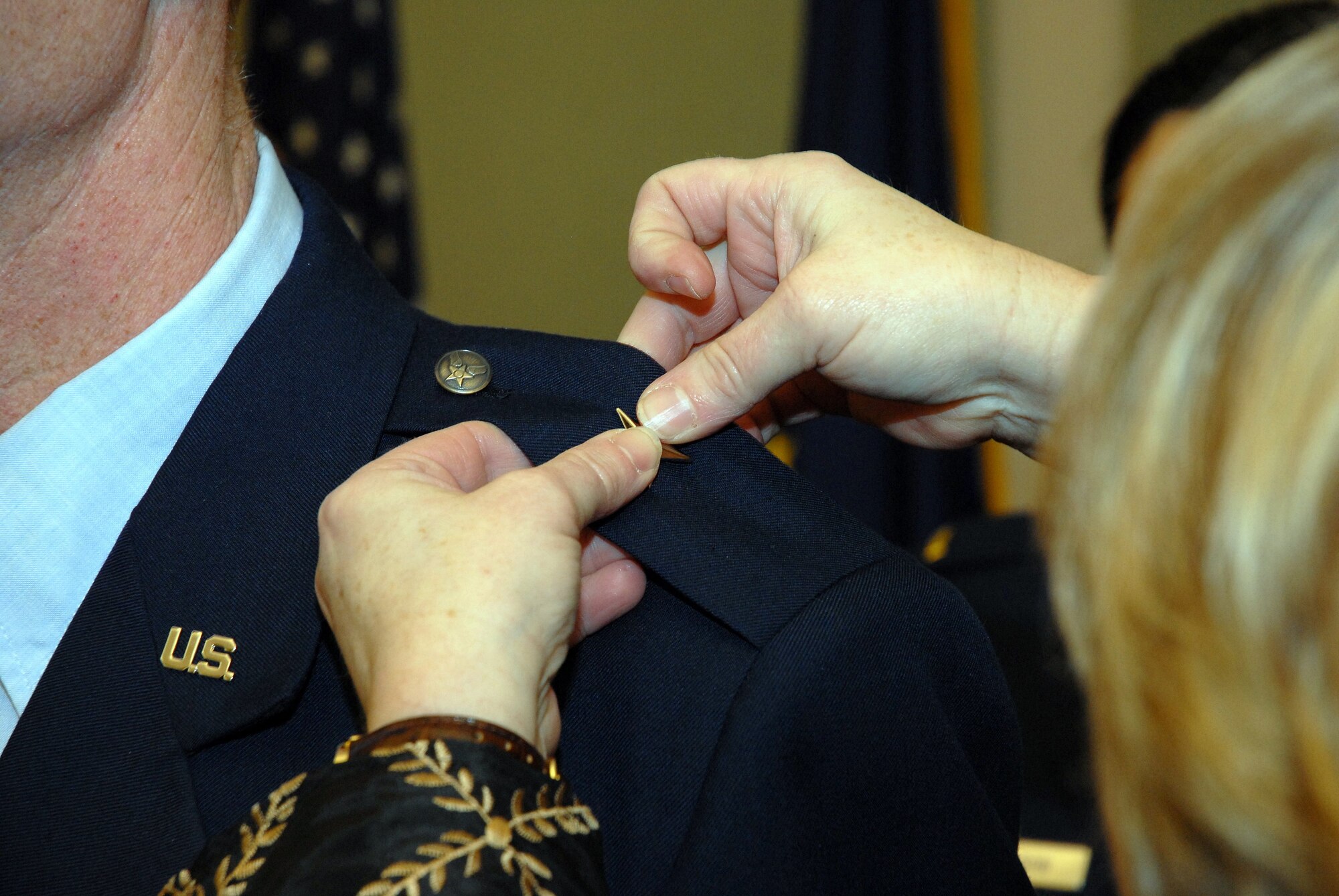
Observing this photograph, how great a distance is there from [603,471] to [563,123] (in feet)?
8.90

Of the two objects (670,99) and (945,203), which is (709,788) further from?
(670,99)

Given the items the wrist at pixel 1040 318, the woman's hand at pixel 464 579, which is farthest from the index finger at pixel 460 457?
the wrist at pixel 1040 318

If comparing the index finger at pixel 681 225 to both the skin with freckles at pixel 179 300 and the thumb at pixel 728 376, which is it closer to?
the thumb at pixel 728 376

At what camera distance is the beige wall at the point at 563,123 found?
3275mm

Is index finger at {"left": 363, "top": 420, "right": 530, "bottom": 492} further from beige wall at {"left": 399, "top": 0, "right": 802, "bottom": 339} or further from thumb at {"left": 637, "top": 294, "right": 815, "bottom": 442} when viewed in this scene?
beige wall at {"left": 399, "top": 0, "right": 802, "bottom": 339}

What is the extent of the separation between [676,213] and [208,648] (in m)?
0.52

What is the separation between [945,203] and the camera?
9.14 ft

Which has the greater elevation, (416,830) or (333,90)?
(416,830)

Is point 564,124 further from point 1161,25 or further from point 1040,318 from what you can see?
point 1040,318

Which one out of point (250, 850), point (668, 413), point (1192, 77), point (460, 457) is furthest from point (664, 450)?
point (1192, 77)

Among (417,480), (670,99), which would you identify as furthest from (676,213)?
(670,99)

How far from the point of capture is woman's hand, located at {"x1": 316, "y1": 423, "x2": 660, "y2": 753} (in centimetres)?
69

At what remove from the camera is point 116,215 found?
2.85 ft

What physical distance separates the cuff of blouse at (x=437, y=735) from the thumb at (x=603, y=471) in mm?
147
